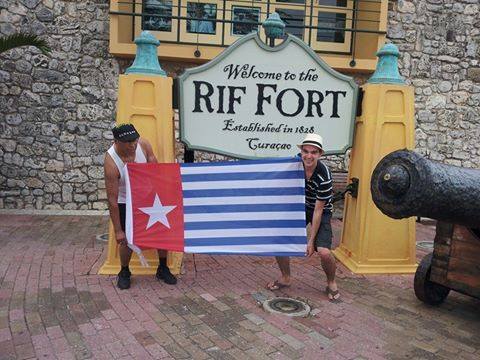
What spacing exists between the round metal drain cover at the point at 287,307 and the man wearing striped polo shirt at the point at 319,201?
1.17 feet

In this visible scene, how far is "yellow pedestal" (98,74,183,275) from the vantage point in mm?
4496

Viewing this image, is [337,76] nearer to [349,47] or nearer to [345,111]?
[345,111]

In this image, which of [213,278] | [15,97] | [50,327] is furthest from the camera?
[15,97]

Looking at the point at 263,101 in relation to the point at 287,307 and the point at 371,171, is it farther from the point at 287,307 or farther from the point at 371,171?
the point at 287,307

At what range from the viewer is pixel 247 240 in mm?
4352

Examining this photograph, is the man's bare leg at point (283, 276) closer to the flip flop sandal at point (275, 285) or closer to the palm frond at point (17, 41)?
the flip flop sandal at point (275, 285)

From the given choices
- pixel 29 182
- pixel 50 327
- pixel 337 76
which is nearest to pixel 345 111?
pixel 337 76

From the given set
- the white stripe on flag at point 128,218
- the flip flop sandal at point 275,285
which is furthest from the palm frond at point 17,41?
the flip flop sandal at point 275,285

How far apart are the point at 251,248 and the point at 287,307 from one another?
661mm

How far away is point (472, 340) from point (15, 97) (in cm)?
741

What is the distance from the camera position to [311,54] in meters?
4.83

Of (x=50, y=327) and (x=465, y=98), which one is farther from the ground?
(x=465, y=98)

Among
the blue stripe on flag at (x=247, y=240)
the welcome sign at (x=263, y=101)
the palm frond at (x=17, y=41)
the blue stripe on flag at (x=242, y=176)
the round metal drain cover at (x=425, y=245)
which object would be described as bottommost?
the round metal drain cover at (x=425, y=245)

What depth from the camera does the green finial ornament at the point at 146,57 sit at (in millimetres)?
4527
